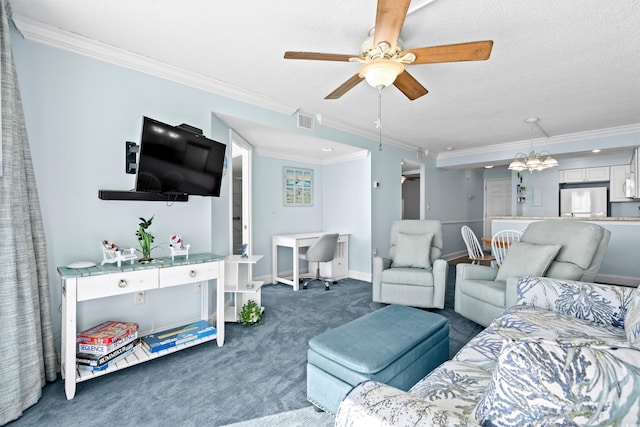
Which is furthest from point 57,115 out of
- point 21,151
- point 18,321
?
point 18,321

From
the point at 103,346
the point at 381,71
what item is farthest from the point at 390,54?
the point at 103,346

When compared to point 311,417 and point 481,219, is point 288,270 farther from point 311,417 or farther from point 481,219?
point 481,219

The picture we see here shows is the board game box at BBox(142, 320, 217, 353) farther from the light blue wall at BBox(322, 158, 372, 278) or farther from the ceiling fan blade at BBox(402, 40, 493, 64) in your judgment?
the light blue wall at BBox(322, 158, 372, 278)

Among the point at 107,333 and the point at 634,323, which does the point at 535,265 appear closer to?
the point at 634,323

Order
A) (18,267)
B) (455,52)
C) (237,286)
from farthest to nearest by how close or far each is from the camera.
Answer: (237,286), (455,52), (18,267)

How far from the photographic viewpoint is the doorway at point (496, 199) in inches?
315

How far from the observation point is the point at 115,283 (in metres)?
1.94

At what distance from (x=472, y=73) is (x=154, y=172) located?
2.82 metres

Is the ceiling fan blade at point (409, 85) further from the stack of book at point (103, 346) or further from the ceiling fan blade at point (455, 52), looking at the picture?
the stack of book at point (103, 346)

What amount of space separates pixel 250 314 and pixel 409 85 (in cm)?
250

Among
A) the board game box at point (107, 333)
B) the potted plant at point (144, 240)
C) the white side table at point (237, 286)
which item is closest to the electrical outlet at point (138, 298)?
the board game box at point (107, 333)

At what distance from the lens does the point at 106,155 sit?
2.28m

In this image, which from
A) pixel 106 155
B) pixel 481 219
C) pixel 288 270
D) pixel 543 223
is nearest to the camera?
pixel 106 155

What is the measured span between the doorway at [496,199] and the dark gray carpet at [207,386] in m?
6.21
